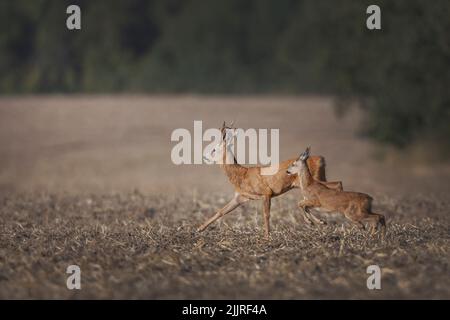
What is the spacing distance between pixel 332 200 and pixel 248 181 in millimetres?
953

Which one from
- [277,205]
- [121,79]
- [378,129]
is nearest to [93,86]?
[121,79]

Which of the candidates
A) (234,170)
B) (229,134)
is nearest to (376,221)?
(234,170)

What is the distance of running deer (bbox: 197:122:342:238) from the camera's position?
8.94m

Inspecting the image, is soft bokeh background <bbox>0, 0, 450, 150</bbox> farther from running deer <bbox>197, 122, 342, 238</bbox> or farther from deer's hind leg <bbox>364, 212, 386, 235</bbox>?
deer's hind leg <bbox>364, 212, 386, 235</bbox>

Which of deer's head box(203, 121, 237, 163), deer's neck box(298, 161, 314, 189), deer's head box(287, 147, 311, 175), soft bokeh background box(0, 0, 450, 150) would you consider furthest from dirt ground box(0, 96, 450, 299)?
soft bokeh background box(0, 0, 450, 150)

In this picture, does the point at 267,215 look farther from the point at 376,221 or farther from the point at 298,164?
the point at 376,221

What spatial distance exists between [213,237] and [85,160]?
22.9 m

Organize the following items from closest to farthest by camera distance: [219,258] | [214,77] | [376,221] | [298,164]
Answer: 1. [219,258]
2. [376,221]
3. [298,164]
4. [214,77]

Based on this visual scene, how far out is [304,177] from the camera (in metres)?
9.04

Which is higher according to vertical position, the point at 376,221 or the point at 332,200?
the point at 332,200

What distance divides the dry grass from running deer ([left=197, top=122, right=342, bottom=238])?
31 cm

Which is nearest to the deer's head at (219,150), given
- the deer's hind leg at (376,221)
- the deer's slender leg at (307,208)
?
the deer's slender leg at (307,208)

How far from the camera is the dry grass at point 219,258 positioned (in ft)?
22.2

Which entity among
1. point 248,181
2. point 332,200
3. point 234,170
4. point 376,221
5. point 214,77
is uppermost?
point 214,77
